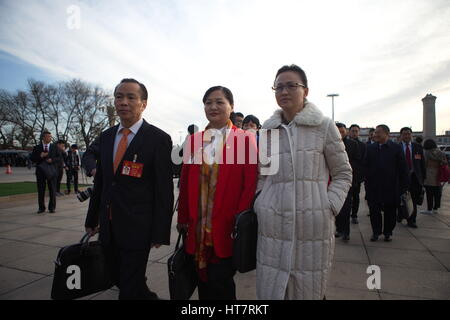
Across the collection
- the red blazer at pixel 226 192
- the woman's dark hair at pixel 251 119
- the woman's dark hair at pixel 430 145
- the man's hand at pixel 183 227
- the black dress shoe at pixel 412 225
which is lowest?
the black dress shoe at pixel 412 225

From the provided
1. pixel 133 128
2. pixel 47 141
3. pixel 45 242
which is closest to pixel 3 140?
pixel 47 141

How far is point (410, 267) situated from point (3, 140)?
57111mm

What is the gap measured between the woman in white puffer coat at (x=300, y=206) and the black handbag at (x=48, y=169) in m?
7.23

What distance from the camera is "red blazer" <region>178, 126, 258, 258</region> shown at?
6.11 ft

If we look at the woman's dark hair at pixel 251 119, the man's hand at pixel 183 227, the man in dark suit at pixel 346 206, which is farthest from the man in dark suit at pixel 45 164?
the man in dark suit at pixel 346 206

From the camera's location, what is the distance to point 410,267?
3.43 m

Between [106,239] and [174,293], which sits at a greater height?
[106,239]

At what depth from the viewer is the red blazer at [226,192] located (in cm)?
186

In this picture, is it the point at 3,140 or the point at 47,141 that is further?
the point at 3,140

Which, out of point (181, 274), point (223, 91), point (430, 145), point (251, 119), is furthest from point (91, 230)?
point (430, 145)

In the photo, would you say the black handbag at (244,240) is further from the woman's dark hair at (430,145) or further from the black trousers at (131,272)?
the woman's dark hair at (430,145)

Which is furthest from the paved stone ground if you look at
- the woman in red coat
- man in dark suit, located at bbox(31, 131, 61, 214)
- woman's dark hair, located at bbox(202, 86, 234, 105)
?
woman's dark hair, located at bbox(202, 86, 234, 105)
